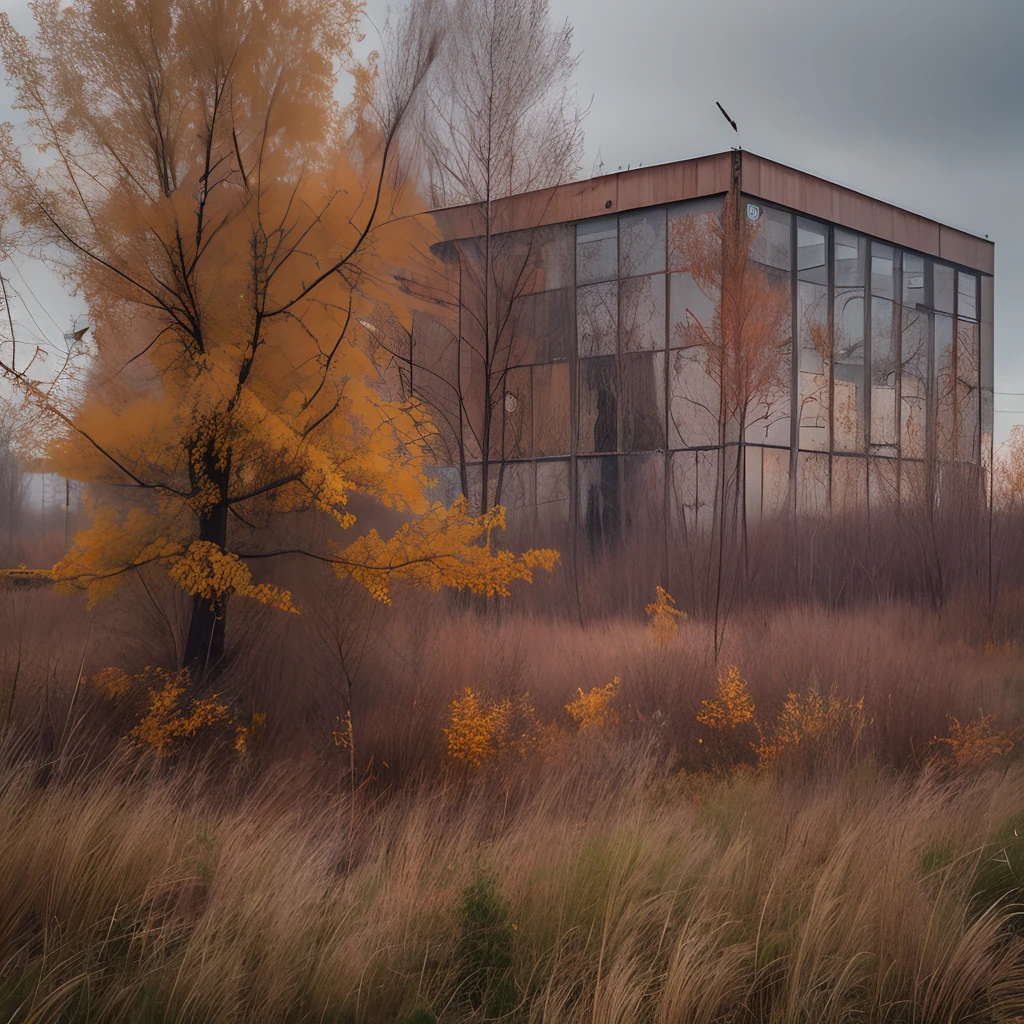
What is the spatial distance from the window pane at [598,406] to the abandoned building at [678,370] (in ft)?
0.09

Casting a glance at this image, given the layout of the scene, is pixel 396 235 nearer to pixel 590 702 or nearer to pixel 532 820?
pixel 590 702

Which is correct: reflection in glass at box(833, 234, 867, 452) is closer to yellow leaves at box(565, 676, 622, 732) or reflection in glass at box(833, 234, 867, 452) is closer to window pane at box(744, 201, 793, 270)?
window pane at box(744, 201, 793, 270)

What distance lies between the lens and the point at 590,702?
745 cm

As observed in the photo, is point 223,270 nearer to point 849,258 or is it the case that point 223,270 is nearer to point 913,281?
point 849,258

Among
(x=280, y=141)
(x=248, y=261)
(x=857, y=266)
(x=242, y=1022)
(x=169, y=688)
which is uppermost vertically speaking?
(x=857, y=266)

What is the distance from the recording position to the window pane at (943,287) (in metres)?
20.0

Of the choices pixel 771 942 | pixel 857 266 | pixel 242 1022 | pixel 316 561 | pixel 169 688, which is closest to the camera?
pixel 242 1022

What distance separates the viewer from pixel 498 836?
5578 millimetres

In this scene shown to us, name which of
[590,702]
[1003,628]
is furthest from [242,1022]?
[1003,628]

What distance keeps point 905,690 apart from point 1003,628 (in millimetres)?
3567

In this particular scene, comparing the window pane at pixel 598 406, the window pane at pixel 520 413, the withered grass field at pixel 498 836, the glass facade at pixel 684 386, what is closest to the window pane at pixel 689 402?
the glass facade at pixel 684 386

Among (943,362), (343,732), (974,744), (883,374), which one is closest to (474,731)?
(343,732)

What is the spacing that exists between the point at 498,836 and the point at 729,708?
235cm

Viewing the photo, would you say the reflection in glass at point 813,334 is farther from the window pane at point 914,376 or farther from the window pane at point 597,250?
the window pane at point 597,250
